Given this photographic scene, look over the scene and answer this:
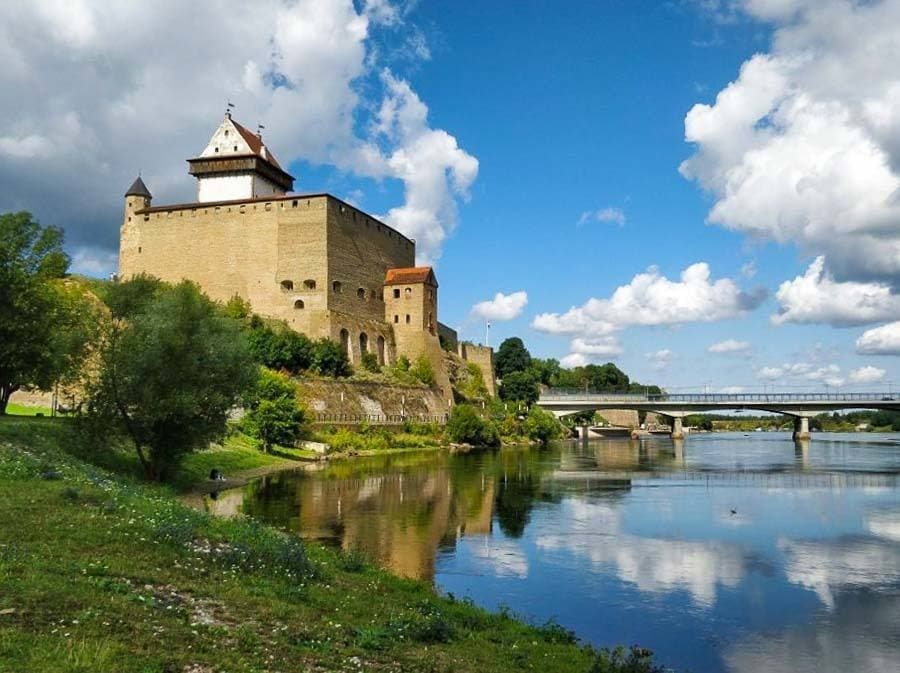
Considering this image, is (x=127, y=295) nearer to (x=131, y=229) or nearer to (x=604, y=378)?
(x=131, y=229)

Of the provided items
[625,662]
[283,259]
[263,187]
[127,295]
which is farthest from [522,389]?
[625,662]

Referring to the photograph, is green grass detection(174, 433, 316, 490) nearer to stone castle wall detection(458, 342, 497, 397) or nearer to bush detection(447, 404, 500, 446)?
bush detection(447, 404, 500, 446)

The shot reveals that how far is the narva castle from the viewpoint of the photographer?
55.2 meters

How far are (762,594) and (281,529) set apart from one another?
9.18 meters

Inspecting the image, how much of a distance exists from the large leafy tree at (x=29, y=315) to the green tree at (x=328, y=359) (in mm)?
24657

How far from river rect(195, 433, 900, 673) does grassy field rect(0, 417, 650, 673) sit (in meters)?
2.03

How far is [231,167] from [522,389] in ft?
104

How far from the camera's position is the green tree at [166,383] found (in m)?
20.8

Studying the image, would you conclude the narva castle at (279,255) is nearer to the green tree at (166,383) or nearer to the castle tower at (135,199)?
the castle tower at (135,199)

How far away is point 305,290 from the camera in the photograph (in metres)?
55.1

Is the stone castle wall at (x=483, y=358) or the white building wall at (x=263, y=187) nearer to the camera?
the white building wall at (x=263, y=187)

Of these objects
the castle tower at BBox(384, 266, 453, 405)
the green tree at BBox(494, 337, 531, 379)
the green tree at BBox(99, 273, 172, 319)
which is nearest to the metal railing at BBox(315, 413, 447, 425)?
the castle tower at BBox(384, 266, 453, 405)

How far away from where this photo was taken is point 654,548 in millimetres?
16453

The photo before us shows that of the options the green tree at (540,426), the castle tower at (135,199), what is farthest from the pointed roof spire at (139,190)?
the green tree at (540,426)
